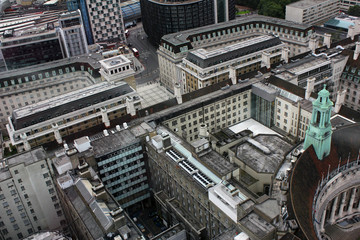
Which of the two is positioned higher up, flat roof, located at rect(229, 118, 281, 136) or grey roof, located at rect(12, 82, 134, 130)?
grey roof, located at rect(12, 82, 134, 130)

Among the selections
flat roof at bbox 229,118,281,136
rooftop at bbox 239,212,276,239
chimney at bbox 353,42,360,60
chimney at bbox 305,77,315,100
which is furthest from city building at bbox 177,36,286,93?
rooftop at bbox 239,212,276,239

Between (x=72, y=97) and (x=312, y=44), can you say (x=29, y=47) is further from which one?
(x=312, y=44)

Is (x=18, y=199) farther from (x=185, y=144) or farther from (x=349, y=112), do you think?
(x=349, y=112)

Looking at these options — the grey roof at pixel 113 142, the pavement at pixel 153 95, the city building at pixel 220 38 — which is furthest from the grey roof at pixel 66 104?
the city building at pixel 220 38

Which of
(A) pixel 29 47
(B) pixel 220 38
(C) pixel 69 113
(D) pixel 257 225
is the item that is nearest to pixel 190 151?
(D) pixel 257 225

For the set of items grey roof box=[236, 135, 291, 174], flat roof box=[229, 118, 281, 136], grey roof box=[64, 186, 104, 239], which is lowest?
flat roof box=[229, 118, 281, 136]

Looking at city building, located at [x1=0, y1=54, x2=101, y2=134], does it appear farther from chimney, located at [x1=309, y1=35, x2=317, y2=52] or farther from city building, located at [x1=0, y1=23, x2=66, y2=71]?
chimney, located at [x1=309, y1=35, x2=317, y2=52]

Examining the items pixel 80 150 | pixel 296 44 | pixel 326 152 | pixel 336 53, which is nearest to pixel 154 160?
pixel 80 150
